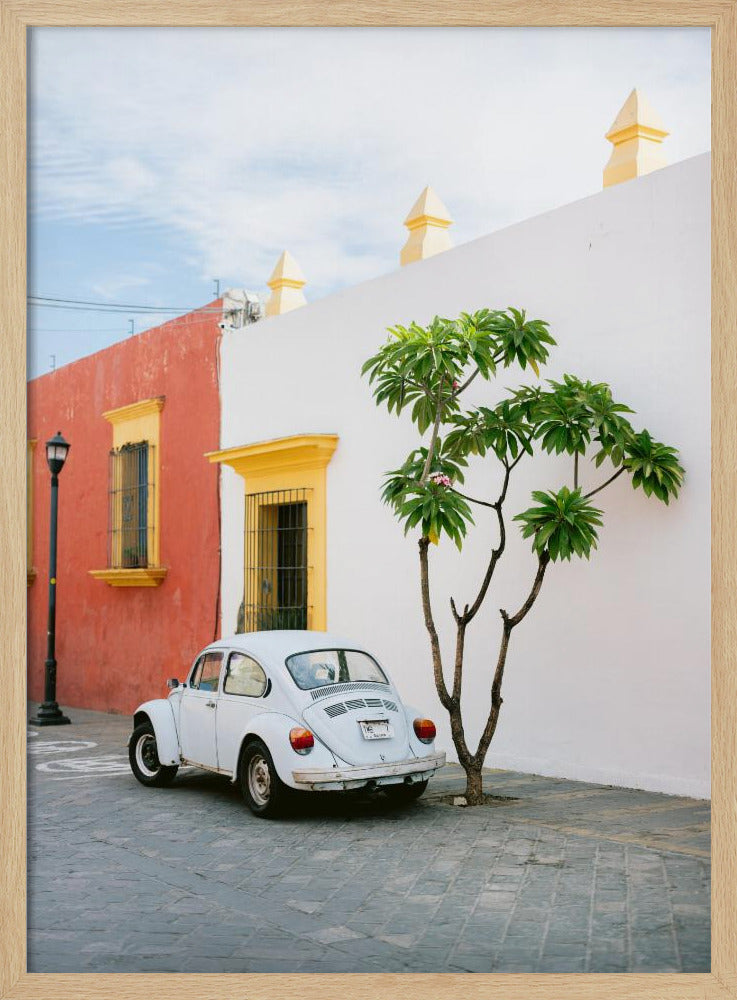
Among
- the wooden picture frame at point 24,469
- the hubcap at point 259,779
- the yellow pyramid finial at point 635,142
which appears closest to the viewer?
the wooden picture frame at point 24,469

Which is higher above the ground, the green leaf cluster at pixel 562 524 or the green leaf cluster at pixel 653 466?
the green leaf cluster at pixel 653 466

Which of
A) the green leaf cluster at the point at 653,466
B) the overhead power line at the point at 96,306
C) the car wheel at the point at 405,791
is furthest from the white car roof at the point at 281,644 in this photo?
the overhead power line at the point at 96,306

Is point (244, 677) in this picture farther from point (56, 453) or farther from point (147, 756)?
point (56, 453)

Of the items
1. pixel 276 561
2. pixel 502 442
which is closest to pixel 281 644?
pixel 502 442

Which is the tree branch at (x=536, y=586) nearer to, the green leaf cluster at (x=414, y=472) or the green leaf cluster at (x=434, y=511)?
the green leaf cluster at (x=434, y=511)

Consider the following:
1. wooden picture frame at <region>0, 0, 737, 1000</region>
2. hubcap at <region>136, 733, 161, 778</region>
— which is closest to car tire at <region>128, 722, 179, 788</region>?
hubcap at <region>136, 733, 161, 778</region>

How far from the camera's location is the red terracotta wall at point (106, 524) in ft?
38.6

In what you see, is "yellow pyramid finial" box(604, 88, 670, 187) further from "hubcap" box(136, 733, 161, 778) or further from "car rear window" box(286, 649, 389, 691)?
"hubcap" box(136, 733, 161, 778)

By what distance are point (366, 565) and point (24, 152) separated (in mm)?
6110

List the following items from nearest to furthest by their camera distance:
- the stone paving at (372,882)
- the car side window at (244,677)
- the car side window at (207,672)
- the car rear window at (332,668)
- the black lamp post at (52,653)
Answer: the stone paving at (372,882), the car rear window at (332,668), the car side window at (244,677), the car side window at (207,672), the black lamp post at (52,653)

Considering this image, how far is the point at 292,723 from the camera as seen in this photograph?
653 centimetres

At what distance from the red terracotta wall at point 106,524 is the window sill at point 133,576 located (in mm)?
85

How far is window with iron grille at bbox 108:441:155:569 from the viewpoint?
12.5 meters

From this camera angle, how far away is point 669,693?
6.88 m
